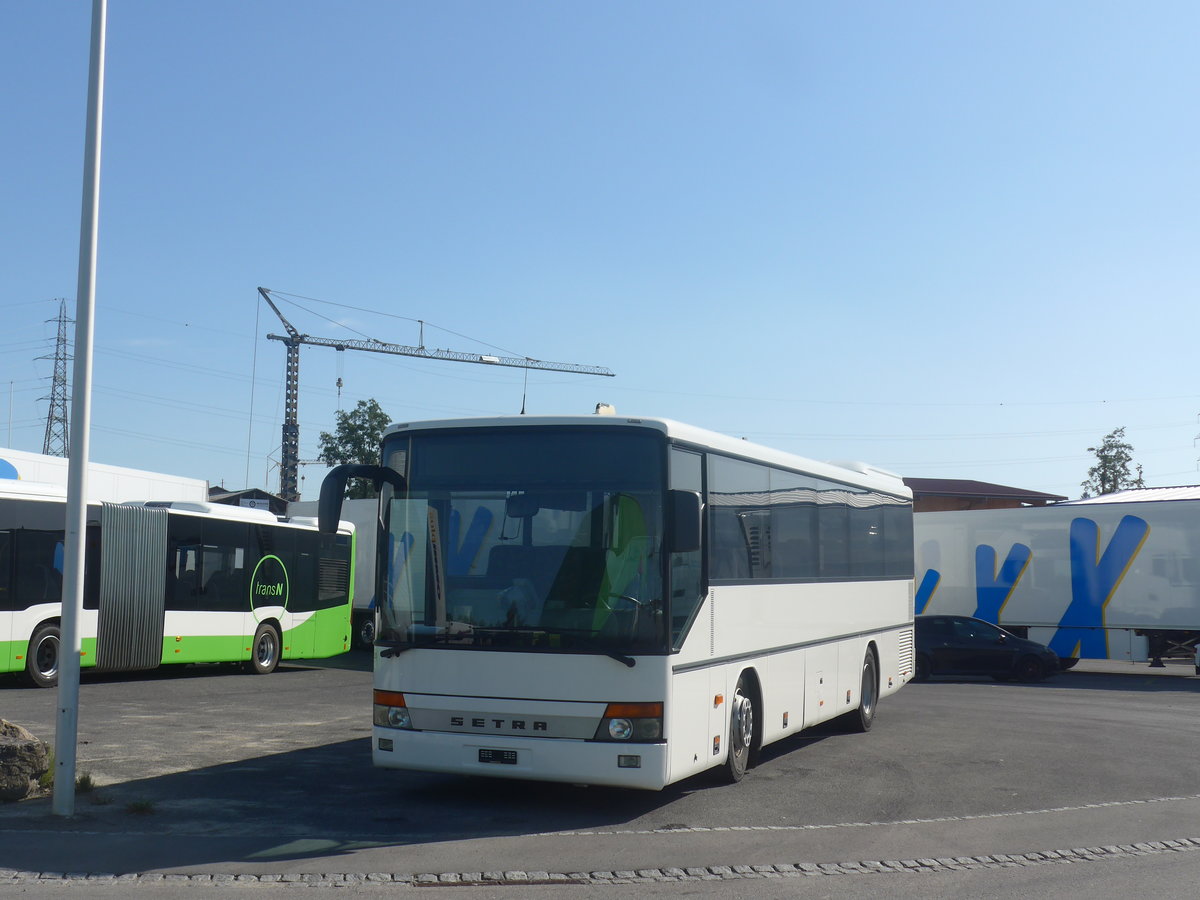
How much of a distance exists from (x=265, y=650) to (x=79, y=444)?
1672 centimetres

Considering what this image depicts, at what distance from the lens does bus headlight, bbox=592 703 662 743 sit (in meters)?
9.02

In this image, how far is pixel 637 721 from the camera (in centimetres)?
902

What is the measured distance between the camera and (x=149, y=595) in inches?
840

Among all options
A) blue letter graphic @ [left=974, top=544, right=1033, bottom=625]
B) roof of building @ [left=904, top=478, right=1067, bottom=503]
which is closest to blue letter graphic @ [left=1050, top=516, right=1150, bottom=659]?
blue letter graphic @ [left=974, top=544, right=1033, bottom=625]

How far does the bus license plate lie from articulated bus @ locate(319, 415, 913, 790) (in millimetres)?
16

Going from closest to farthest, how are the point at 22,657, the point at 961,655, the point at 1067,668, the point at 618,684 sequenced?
the point at 618,684, the point at 22,657, the point at 961,655, the point at 1067,668

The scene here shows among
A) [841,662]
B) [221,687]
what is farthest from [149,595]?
[841,662]

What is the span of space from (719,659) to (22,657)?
44.3 ft

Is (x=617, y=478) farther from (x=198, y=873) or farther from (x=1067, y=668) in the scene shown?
(x=1067, y=668)

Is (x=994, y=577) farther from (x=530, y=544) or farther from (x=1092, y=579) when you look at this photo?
(x=530, y=544)

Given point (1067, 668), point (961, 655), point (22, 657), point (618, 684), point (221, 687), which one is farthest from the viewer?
point (1067, 668)

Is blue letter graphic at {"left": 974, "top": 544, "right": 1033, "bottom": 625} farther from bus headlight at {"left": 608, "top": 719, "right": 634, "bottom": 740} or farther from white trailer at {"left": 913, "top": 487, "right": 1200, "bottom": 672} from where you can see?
bus headlight at {"left": 608, "top": 719, "right": 634, "bottom": 740}

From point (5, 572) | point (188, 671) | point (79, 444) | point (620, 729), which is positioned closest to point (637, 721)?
point (620, 729)

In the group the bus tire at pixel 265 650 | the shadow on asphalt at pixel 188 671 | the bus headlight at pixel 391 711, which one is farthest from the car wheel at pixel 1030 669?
the bus headlight at pixel 391 711
